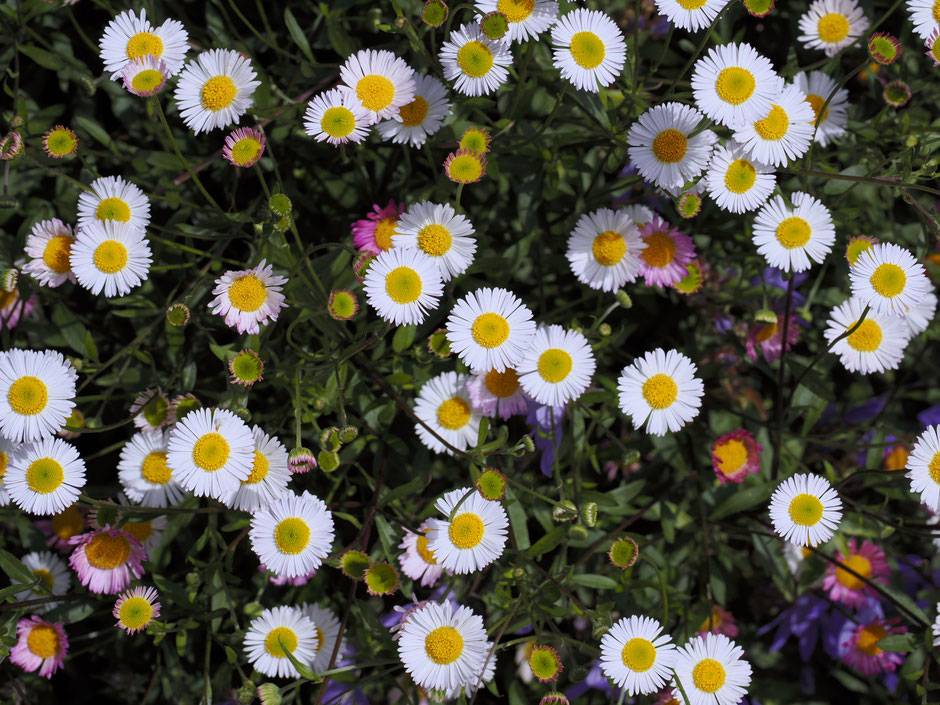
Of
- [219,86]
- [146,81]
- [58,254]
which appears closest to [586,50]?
[219,86]

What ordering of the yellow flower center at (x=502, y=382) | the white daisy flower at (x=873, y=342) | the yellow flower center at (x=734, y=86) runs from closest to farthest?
1. the yellow flower center at (x=734, y=86)
2. the yellow flower center at (x=502, y=382)
3. the white daisy flower at (x=873, y=342)

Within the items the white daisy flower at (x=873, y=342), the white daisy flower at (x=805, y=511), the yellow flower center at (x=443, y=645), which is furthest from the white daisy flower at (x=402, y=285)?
the white daisy flower at (x=873, y=342)

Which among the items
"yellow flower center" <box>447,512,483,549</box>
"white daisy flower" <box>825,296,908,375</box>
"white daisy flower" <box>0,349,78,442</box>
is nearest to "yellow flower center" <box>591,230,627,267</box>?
"white daisy flower" <box>825,296,908,375</box>

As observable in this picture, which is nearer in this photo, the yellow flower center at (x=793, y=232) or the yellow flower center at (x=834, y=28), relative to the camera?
the yellow flower center at (x=793, y=232)

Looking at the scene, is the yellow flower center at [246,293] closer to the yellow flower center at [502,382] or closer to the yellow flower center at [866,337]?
the yellow flower center at [502,382]

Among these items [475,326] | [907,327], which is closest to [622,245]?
[475,326]

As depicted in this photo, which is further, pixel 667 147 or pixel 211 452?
pixel 667 147

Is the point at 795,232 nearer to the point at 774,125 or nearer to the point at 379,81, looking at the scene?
the point at 774,125
